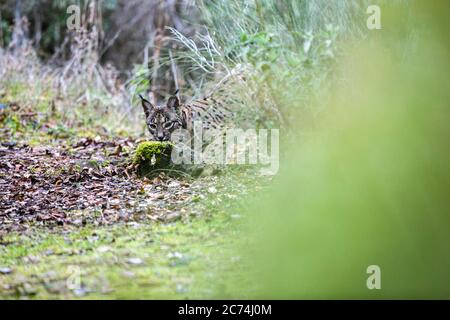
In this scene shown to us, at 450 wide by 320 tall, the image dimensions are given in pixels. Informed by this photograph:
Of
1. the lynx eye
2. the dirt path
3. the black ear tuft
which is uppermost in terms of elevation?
the black ear tuft

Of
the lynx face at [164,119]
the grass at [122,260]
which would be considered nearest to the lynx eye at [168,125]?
the lynx face at [164,119]

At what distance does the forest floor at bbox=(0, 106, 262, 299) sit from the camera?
156 inches

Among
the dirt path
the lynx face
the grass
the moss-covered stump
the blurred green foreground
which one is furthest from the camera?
the lynx face

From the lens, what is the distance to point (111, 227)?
4852 millimetres

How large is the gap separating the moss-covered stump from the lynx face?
18.8 inches

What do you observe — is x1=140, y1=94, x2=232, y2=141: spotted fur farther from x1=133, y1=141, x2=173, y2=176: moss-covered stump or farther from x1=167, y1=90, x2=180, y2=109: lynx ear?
x1=133, y1=141, x2=173, y2=176: moss-covered stump

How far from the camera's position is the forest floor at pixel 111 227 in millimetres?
3959

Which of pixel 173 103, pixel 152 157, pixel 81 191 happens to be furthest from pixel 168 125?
pixel 81 191

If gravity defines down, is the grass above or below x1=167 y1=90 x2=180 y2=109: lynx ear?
below

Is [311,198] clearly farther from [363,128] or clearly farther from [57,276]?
[57,276]

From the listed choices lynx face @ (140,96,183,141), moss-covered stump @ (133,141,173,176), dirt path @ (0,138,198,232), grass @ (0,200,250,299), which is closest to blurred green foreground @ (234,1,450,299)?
grass @ (0,200,250,299)

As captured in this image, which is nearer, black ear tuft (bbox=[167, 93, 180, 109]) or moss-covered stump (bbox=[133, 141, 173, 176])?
moss-covered stump (bbox=[133, 141, 173, 176])

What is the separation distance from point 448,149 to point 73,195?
10.6ft

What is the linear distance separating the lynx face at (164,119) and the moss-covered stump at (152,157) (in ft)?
1.56
